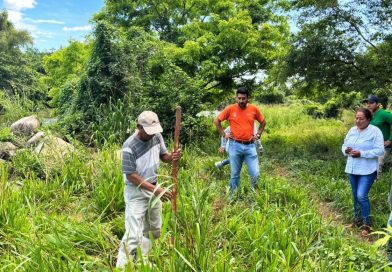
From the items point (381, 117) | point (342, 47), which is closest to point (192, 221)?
point (381, 117)

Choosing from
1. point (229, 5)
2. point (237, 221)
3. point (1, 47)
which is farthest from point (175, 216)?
point (1, 47)

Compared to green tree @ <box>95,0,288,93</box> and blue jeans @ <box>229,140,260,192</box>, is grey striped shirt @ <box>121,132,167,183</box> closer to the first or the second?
blue jeans @ <box>229,140,260,192</box>

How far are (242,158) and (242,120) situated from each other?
0.60 m

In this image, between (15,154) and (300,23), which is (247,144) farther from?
(300,23)

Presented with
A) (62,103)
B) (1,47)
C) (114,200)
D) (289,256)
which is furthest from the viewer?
(1,47)

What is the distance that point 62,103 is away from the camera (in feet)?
39.7

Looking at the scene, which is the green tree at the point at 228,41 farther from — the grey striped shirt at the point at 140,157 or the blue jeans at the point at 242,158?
the grey striped shirt at the point at 140,157

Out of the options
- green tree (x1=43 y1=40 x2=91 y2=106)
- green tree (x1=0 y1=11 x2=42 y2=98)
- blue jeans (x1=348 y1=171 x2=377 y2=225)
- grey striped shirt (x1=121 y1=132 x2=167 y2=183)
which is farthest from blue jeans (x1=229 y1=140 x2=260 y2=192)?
green tree (x1=0 y1=11 x2=42 y2=98)

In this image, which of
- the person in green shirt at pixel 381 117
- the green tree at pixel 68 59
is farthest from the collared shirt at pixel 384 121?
the green tree at pixel 68 59

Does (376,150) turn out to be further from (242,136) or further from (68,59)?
(68,59)

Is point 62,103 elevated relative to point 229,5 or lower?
lower

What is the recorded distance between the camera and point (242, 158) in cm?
588

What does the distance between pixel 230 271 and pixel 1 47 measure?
36.5m

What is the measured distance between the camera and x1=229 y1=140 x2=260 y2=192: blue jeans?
5.71m
